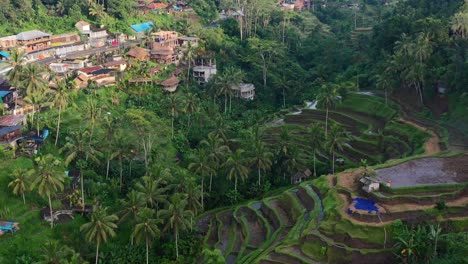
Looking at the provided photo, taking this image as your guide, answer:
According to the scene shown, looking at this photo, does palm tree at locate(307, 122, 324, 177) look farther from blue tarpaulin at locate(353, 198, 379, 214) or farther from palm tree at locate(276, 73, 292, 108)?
palm tree at locate(276, 73, 292, 108)

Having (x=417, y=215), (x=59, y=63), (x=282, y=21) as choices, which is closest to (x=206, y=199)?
(x=417, y=215)

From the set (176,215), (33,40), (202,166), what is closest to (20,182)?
Result: (176,215)

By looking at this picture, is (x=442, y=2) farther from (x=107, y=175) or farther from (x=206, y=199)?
(x=107, y=175)

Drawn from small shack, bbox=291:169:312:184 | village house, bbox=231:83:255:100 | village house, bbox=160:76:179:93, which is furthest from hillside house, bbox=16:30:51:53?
small shack, bbox=291:169:312:184

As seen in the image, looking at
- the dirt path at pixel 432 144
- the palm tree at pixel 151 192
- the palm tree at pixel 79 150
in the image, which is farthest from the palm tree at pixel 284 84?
the palm tree at pixel 151 192

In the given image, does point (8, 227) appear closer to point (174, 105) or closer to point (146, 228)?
point (146, 228)

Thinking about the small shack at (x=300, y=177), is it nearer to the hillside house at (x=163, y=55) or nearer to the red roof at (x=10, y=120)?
the red roof at (x=10, y=120)
